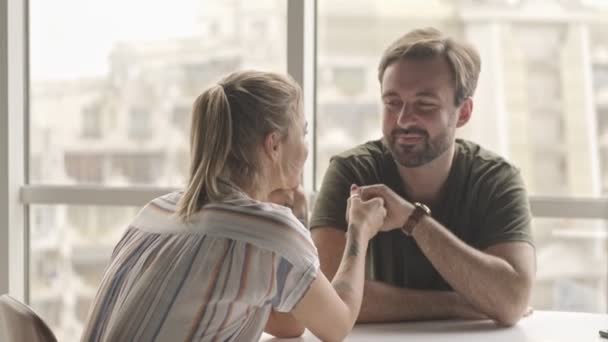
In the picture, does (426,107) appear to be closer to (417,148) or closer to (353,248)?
(417,148)

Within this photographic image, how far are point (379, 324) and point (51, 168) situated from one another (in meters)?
1.86

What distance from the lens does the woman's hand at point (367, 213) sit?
2154 mm

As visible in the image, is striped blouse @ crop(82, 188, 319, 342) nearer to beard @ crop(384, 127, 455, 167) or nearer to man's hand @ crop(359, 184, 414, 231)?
man's hand @ crop(359, 184, 414, 231)

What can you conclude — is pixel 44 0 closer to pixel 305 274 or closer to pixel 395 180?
pixel 395 180

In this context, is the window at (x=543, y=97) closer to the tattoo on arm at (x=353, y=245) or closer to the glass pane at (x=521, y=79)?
the glass pane at (x=521, y=79)

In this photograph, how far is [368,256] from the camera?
252 cm

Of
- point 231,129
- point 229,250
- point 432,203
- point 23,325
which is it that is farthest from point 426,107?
point 23,325

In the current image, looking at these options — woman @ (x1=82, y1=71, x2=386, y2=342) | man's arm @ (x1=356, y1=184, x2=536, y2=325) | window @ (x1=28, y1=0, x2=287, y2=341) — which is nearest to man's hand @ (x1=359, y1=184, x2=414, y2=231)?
man's arm @ (x1=356, y1=184, x2=536, y2=325)

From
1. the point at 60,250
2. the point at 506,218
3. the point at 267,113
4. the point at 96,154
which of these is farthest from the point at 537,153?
the point at 60,250

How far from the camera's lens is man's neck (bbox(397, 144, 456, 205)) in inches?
100

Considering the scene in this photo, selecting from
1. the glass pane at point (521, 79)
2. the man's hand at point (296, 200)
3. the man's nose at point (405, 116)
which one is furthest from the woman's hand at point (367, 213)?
the glass pane at point (521, 79)

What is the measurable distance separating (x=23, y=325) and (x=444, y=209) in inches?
49.9

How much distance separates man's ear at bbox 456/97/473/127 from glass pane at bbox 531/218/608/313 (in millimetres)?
597

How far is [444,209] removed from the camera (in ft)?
8.20
